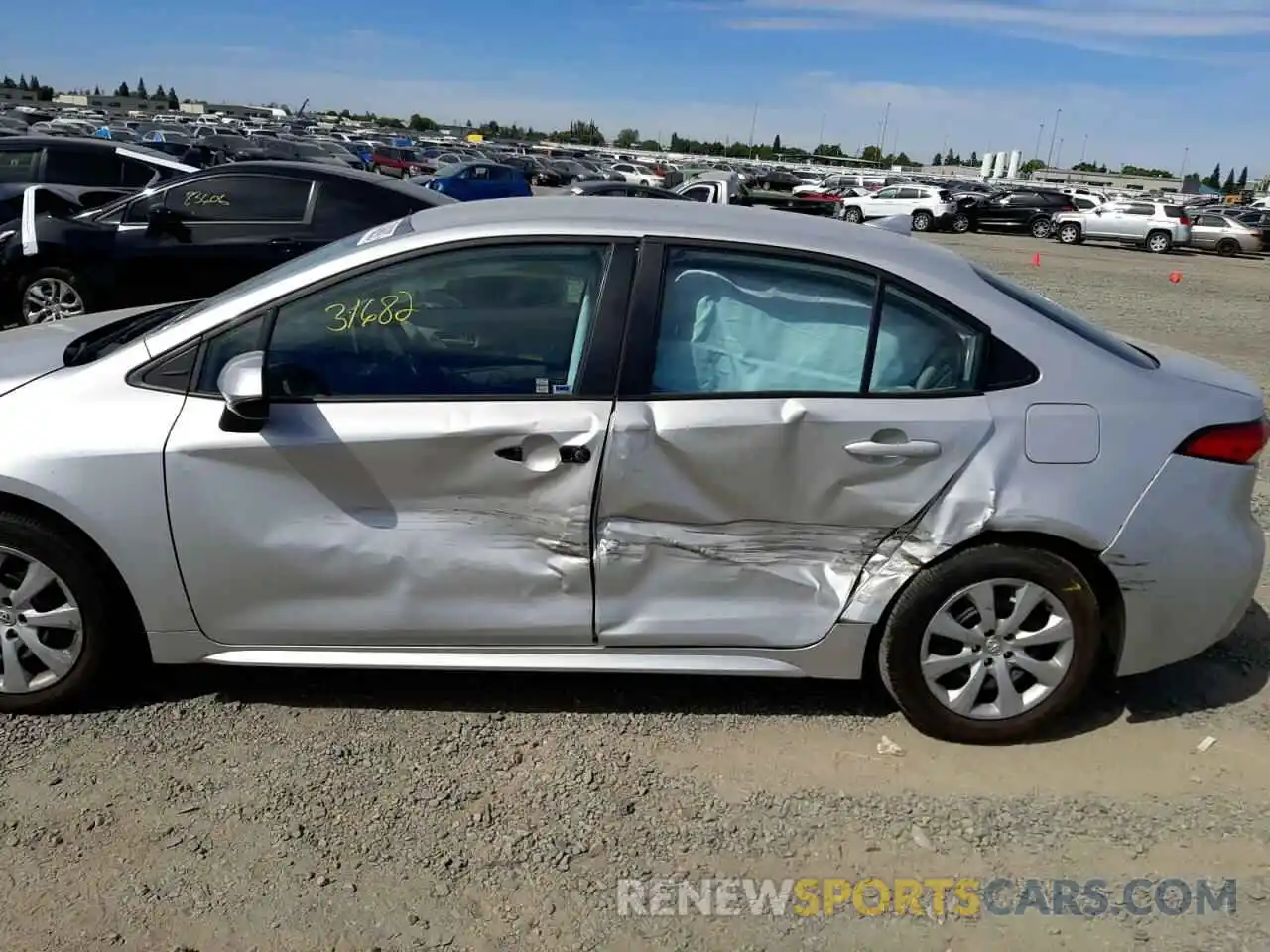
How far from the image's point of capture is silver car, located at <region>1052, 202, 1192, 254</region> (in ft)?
107

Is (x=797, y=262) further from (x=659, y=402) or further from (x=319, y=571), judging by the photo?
(x=319, y=571)

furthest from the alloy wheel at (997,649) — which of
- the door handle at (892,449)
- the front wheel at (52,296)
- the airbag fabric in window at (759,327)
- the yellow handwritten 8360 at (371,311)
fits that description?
the front wheel at (52,296)

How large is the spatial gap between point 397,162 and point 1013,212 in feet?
83.9

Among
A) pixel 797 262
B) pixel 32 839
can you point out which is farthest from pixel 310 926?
pixel 797 262

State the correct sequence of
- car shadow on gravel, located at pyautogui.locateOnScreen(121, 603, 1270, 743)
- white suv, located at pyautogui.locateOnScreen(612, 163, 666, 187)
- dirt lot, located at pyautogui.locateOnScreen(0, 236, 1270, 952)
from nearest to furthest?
dirt lot, located at pyautogui.locateOnScreen(0, 236, 1270, 952)
car shadow on gravel, located at pyautogui.locateOnScreen(121, 603, 1270, 743)
white suv, located at pyautogui.locateOnScreen(612, 163, 666, 187)

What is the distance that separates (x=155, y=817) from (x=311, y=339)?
56.8 inches

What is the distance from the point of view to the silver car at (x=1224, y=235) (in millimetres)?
32375

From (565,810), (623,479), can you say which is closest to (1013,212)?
(623,479)

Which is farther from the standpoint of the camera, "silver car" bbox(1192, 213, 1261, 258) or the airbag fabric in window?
"silver car" bbox(1192, 213, 1261, 258)

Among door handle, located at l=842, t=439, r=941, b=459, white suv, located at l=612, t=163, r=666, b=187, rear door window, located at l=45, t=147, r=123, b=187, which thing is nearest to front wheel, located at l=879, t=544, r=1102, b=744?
door handle, located at l=842, t=439, r=941, b=459

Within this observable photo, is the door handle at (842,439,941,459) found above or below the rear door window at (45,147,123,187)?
below

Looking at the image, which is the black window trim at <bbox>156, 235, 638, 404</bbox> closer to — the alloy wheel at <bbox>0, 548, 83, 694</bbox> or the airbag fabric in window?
the airbag fabric in window

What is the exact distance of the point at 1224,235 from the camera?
32.8m

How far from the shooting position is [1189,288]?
20.0 m
